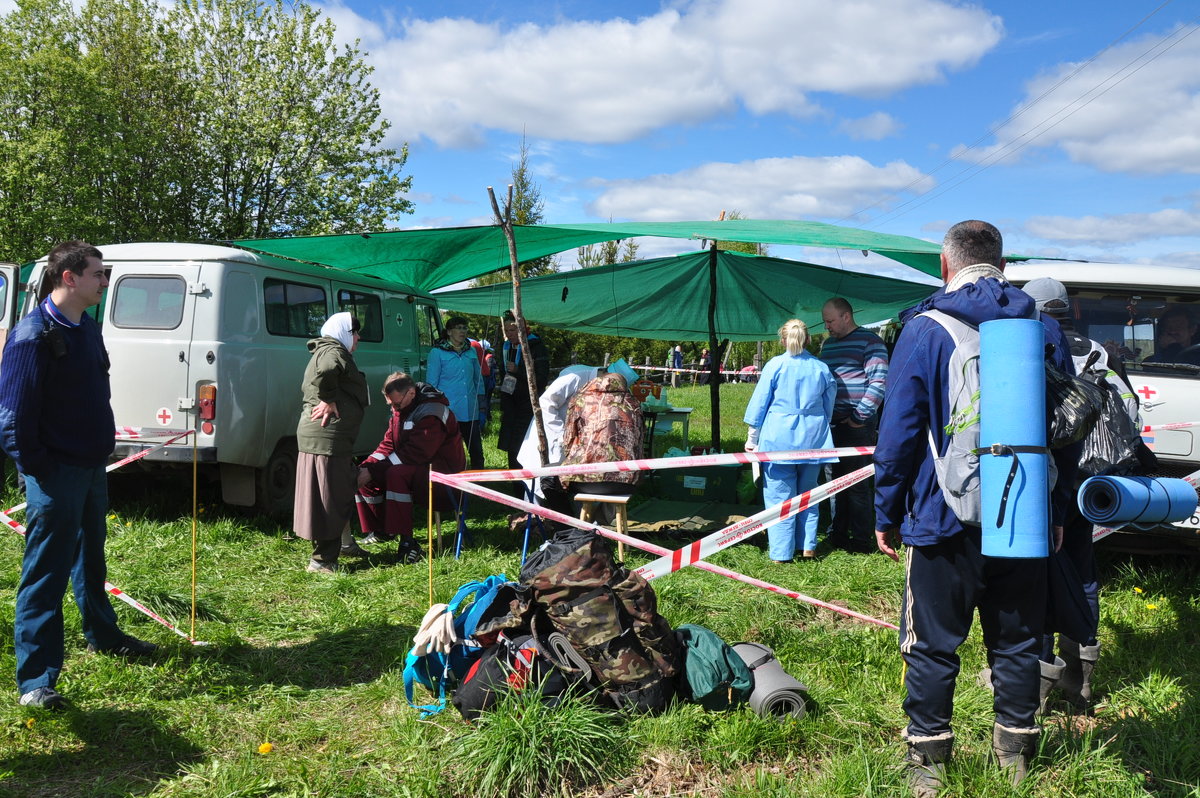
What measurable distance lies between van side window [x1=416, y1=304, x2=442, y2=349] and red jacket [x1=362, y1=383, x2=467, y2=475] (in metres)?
3.57

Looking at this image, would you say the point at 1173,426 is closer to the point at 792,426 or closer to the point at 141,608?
the point at 792,426

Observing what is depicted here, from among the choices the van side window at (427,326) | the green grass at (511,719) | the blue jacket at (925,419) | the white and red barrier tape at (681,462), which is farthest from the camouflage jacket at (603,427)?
the van side window at (427,326)

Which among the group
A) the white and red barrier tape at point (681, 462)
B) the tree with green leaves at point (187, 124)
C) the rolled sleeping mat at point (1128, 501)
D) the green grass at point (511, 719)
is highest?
the tree with green leaves at point (187, 124)

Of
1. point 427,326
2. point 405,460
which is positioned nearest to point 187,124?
point 427,326

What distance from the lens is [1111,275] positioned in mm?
5543

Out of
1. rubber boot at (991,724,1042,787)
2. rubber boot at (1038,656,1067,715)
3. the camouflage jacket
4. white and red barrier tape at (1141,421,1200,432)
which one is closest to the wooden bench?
the camouflage jacket

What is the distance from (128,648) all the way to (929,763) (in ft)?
11.6

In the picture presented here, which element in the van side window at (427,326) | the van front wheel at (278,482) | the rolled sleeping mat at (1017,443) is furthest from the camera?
the van side window at (427,326)

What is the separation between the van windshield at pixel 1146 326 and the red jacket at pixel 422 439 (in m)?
4.48

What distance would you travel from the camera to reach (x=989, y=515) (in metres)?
2.33

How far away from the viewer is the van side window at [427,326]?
9758mm

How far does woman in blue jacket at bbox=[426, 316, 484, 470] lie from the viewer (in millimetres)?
8695

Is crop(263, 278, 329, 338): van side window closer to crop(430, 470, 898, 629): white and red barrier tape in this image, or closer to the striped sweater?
crop(430, 470, 898, 629): white and red barrier tape

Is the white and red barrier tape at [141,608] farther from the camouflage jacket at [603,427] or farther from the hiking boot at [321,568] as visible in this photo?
the camouflage jacket at [603,427]
